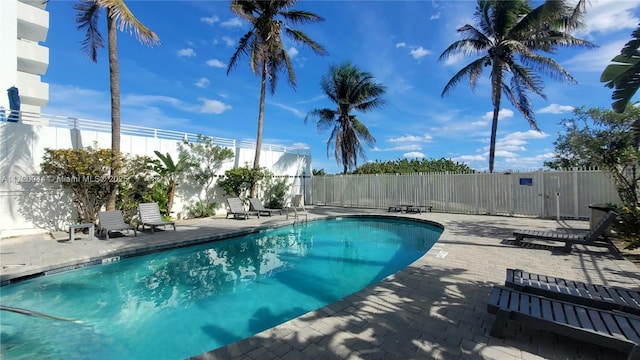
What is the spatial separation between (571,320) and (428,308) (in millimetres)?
1411

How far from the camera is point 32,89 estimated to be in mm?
23344

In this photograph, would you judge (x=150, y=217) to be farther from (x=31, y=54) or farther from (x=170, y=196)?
(x=31, y=54)

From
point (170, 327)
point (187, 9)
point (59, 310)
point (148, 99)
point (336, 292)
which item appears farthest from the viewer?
point (148, 99)

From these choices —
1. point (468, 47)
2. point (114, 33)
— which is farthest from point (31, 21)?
point (468, 47)

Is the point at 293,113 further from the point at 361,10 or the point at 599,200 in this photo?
the point at 599,200

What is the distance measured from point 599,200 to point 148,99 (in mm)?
22860

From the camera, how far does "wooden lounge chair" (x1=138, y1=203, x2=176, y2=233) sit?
10141 mm

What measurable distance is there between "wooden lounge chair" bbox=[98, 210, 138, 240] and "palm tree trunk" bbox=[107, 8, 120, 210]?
0.99 meters

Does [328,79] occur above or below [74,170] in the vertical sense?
above

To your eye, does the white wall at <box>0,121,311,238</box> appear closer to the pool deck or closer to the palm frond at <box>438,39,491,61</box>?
the pool deck

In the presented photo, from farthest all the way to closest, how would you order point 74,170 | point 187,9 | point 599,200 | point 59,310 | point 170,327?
1. point 187,9
2. point 599,200
3. point 74,170
4. point 59,310
5. point 170,327

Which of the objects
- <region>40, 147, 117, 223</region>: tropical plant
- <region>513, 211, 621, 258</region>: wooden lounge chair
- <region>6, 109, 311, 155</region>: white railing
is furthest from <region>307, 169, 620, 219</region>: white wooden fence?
<region>40, 147, 117, 223</region>: tropical plant

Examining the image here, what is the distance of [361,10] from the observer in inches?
465

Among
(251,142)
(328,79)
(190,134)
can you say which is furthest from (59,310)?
(328,79)
